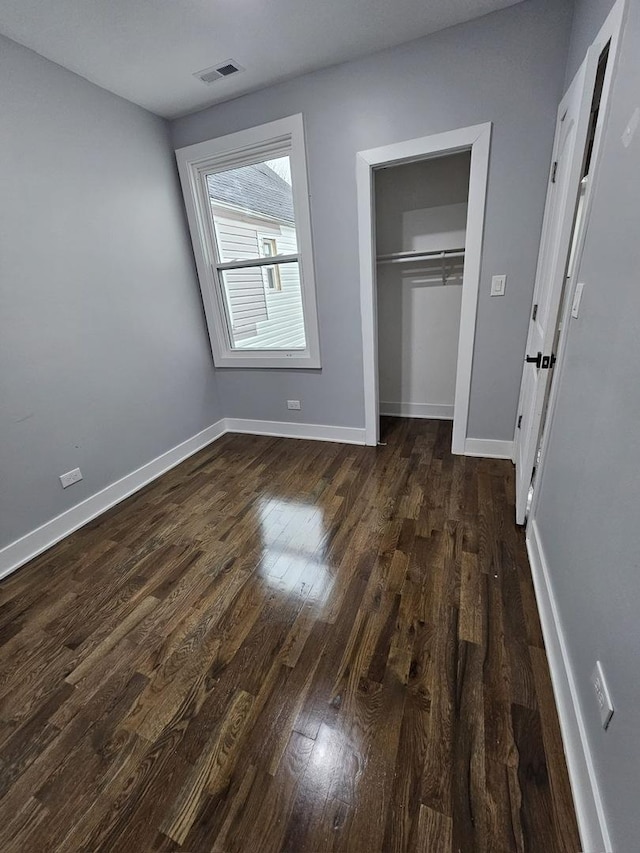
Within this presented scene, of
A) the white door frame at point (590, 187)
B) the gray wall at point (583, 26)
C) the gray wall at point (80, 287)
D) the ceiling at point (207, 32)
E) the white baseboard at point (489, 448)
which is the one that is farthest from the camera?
the white baseboard at point (489, 448)

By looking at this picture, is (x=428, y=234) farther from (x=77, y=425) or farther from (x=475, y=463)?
(x=77, y=425)

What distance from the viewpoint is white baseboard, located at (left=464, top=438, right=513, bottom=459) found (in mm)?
2615

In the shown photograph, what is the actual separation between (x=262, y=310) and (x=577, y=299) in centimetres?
249

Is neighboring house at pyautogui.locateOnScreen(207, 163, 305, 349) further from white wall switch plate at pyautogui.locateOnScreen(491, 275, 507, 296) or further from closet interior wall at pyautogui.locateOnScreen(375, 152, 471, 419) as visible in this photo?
white wall switch plate at pyautogui.locateOnScreen(491, 275, 507, 296)

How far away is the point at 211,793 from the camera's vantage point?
1.00 m

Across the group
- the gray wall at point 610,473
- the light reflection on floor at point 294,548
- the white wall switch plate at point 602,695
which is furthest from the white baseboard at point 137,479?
the white wall switch plate at point 602,695

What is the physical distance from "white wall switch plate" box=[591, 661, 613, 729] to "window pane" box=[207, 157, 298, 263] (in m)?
2.99

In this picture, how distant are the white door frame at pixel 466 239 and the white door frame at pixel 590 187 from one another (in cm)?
83

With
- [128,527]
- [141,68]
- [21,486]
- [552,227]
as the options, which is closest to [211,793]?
[128,527]

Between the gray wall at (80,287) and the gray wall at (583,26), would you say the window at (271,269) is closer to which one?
the gray wall at (80,287)

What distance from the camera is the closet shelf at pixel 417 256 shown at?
112 inches

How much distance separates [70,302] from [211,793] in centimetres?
250

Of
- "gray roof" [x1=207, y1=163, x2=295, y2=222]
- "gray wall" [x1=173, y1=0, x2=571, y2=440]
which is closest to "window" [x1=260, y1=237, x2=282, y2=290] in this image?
"gray roof" [x1=207, y1=163, x2=295, y2=222]

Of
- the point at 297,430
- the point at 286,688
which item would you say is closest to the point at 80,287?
the point at 297,430
